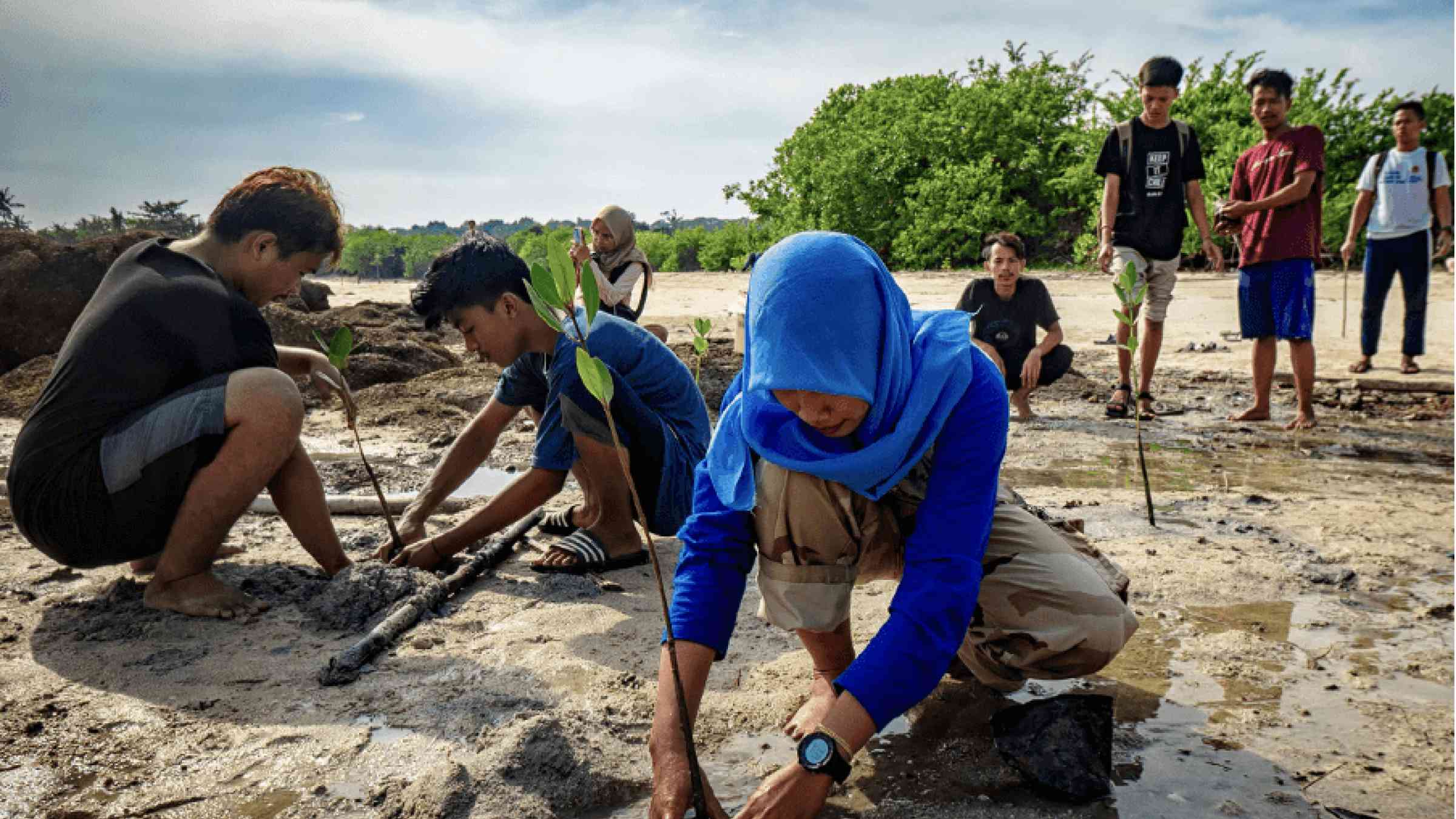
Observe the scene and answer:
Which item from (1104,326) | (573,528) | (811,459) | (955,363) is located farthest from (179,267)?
(1104,326)

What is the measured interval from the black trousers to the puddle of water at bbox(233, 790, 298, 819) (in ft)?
14.8

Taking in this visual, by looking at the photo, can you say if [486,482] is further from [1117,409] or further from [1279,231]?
[1279,231]

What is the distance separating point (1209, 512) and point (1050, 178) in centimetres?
1514

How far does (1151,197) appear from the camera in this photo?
5.29 m

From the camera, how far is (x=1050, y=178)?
17266mm

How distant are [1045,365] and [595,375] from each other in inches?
181

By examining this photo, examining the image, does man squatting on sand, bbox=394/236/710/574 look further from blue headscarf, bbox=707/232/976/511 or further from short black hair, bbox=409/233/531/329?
blue headscarf, bbox=707/232/976/511

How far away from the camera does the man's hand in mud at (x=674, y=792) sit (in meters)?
1.47

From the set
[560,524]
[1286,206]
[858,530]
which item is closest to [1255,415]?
[1286,206]

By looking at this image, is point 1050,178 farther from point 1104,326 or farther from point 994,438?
point 994,438

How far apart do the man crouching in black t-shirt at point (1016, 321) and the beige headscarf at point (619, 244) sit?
2.12 metres

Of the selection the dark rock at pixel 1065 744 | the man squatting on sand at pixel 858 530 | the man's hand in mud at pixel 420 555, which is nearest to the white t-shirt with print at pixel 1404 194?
the man squatting on sand at pixel 858 530

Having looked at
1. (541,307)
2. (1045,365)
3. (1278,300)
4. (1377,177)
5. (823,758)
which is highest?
(1377,177)

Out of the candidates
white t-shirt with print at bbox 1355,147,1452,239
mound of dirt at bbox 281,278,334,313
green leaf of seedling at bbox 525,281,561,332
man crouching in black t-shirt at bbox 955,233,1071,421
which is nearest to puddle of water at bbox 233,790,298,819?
green leaf of seedling at bbox 525,281,561,332
